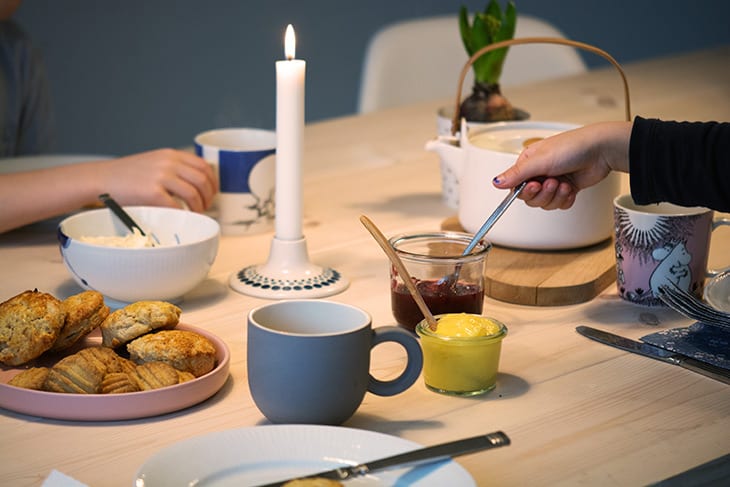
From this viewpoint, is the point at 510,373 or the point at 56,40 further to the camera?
the point at 56,40

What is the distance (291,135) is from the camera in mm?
1155

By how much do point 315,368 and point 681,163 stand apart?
475mm

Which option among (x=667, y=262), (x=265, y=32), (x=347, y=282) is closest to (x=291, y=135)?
(x=347, y=282)

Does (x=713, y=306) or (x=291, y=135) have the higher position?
(x=291, y=135)

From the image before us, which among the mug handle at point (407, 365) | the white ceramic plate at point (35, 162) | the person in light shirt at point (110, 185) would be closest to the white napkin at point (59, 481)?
the mug handle at point (407, 365)

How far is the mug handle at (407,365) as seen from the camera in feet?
2.81

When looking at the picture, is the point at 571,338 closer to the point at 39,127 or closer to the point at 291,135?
the point at 291,135

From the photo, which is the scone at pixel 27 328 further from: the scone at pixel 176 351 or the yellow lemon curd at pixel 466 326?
the yellow lemon curd at pixel 466 326

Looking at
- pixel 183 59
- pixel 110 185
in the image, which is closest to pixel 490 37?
pixel 110 185

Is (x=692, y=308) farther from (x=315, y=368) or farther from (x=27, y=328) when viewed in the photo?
(x=27, y=328)

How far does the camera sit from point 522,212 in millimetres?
1260

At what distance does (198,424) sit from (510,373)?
0.30m

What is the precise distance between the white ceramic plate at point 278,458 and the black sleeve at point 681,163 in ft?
1.49

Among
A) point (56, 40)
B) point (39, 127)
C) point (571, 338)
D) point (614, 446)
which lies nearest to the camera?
point (614, 446)
